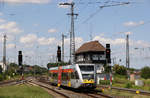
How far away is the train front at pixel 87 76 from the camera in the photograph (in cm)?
2927

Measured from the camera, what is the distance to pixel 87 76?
29.8 metres

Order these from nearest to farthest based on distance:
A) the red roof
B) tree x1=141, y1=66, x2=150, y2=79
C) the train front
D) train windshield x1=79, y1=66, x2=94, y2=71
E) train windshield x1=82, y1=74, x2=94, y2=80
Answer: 1. the train front
2. train windshield x1=82, y1=74, x2=94, y2=80
3. train windshield x1=79, y1=66, x2=94, y2=71
4. tree x1=141, y1=66, x2=150, y2=79
5. the red roof

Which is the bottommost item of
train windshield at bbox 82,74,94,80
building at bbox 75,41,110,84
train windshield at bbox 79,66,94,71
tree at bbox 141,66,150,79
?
tree at bbox 141,66,150,79

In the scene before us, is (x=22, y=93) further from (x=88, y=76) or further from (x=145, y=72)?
(x=145, y=72)

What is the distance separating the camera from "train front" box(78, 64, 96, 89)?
29.3 m

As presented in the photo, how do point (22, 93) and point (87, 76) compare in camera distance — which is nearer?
point (22, 93)

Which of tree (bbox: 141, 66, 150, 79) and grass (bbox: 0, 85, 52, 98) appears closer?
grass (bbox: 0, 85, 52, 98)

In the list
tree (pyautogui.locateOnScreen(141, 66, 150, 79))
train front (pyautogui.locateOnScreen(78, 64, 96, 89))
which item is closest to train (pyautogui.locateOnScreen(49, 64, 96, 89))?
train front (pyautogui.locateOnScreen(78, 64, 96, 89))

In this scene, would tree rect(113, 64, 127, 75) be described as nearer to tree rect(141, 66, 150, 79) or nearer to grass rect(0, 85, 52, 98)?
tree rect(141, 66, 150, 79)

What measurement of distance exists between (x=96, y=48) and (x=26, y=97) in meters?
70.2

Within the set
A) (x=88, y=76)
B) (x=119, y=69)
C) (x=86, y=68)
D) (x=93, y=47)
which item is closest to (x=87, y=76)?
(x=88, y=76)

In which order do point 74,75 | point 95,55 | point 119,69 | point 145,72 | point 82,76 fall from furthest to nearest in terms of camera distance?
point 95,55 → point 119,69 → point 145,72 → point 74,75 → point 82,76

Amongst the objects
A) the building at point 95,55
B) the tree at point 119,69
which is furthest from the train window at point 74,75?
the building at point 95,55

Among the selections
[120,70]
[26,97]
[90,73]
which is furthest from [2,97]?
[120,70]
